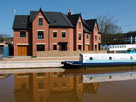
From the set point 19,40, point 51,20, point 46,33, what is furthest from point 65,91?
point 51,20

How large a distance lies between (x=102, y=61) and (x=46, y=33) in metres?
16.2

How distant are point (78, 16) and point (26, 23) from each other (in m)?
12.6

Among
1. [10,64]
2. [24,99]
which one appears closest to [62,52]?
[10,64]

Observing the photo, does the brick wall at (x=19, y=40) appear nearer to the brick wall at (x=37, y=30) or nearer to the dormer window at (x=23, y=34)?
the dormer window at (x=23, y=34)

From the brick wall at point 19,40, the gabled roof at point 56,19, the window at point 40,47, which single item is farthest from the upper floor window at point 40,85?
the gabled roof at point 56,19

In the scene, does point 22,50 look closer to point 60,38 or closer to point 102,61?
point 60,38

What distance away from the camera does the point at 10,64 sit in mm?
22578

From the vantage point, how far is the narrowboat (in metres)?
22.5

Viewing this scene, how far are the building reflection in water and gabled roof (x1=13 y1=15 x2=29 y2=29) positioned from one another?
20.3m

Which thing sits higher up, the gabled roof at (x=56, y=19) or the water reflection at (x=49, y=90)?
the gabled roof at (x=56, y=19)

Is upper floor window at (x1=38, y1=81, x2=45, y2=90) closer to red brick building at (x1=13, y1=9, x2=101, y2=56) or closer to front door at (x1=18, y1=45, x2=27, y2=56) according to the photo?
red brick building at (x1=13, y1=9, x2=101, y2=56)

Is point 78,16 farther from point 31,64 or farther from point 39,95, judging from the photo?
point 39,95

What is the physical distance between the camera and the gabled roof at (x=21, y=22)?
3527 cm

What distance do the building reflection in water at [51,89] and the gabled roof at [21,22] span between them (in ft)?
66.6
